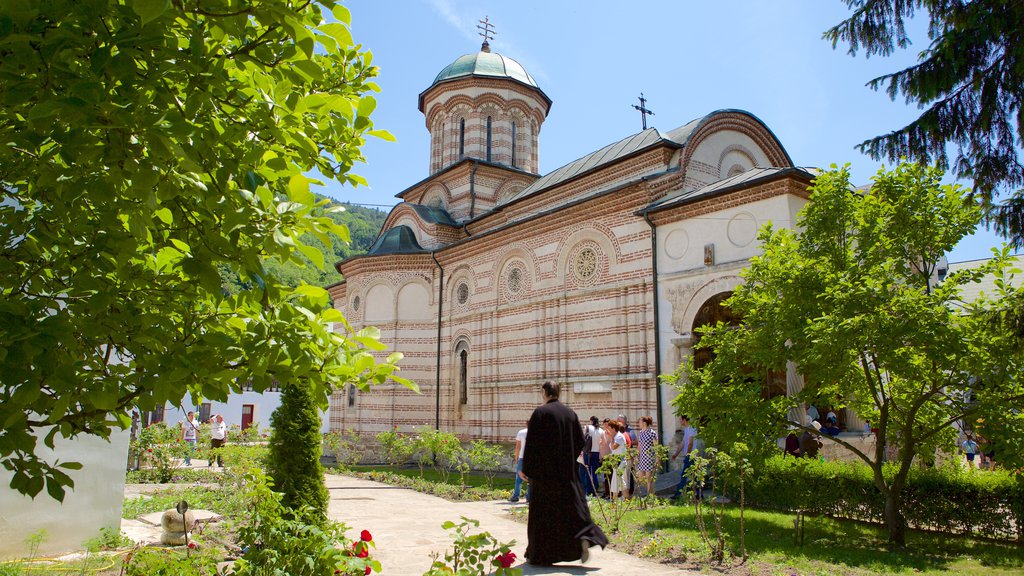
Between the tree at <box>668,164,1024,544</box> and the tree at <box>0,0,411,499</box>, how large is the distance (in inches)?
223

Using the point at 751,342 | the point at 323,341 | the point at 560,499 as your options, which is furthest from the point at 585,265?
the point at 323,341

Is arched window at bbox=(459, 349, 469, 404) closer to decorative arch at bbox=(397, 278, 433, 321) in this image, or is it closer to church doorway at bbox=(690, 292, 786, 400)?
decorative arch at bbox=(397, 278, 433, 321)

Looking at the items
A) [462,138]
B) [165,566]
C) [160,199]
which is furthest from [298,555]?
[462,138]

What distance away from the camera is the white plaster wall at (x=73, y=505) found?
550 cm

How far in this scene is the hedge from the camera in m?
6.96

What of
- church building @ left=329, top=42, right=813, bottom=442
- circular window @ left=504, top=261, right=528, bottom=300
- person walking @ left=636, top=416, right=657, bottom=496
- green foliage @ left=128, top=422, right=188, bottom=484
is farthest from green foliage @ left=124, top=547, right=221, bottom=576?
circular window @ left=504, top=261, right=528, bottom=300

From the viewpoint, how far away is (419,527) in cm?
810

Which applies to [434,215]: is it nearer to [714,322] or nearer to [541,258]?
[541,258]

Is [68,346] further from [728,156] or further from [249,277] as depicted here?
[728,156]

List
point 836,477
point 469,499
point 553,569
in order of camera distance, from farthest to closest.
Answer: point 469,499 < point 836,477 < point 553,569

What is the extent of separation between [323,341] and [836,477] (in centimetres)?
795

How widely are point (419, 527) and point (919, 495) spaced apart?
5831 millimetres

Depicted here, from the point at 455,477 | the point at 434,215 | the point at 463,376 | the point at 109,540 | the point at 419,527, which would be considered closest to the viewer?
the point at 109,540

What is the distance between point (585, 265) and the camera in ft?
48.8
